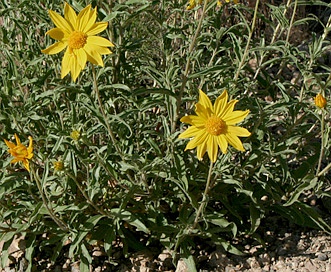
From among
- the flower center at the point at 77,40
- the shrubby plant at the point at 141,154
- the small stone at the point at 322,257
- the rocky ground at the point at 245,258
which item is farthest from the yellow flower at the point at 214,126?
the small stone at the point at 322,257

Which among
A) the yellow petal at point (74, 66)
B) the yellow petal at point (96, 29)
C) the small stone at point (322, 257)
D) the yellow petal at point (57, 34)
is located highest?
the yellow petal at point (57, 34)

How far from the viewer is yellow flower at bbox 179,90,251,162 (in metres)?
2.46

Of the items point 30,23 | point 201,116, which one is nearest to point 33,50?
point 30,23

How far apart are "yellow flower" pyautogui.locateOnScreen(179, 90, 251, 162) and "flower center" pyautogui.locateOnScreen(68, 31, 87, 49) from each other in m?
0.61

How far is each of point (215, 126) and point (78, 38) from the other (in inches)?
30.3

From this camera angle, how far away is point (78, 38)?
2.40m

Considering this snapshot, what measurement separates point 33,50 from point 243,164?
61.6 inches

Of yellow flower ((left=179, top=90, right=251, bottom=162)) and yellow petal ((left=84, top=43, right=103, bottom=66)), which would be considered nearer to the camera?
yellow petal ((left=84, top=43, right=103, bottom=66))

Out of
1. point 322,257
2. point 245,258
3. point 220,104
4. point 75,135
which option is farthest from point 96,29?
point 322,257

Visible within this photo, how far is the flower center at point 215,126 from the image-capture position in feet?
8.10

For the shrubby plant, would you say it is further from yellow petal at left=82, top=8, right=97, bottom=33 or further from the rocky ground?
yellow petal at left=82, top=8, right=97, bottom=33

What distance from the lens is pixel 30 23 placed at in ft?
11.5

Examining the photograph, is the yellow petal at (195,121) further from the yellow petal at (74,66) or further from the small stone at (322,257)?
the small stone at (322,257)

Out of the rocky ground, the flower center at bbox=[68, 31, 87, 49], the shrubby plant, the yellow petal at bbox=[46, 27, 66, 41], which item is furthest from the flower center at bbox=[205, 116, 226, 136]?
the rocky ground
